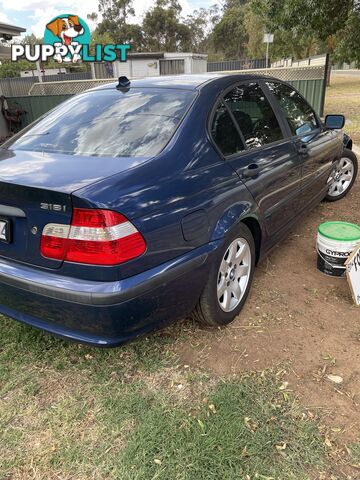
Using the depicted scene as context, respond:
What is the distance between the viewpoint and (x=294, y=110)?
12.1ft

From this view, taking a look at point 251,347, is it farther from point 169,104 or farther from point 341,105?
point 341,105

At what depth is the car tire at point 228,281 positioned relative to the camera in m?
2.42

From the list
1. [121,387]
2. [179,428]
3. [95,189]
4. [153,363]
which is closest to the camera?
[95,189]

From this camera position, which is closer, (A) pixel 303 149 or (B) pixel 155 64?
(A) pixel 303 149

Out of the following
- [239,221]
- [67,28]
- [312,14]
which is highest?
[67,28]

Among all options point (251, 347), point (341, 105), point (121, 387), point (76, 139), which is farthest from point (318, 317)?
point (341, 105)

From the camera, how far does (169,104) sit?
252 centimetres

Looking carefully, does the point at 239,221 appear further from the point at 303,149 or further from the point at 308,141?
the point at 308,141

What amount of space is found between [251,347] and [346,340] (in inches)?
24.5

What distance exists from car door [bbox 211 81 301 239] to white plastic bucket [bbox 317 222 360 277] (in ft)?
1.23

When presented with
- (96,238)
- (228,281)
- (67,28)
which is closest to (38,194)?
(96,238)

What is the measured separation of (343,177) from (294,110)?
1758 mm

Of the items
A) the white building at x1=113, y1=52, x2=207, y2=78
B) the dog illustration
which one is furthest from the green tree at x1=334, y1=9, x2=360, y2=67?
the white building at x1=113, y1=52, x2=207, y2=78

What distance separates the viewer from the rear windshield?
229cm
